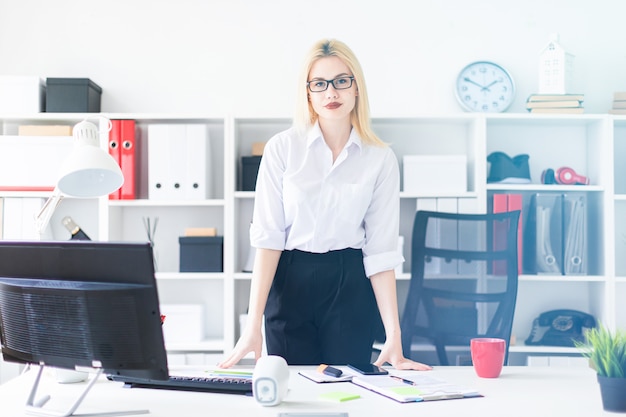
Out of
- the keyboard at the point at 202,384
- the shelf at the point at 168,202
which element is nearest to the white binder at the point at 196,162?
the shelf at the point at 168,202

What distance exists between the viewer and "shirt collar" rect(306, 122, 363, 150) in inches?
83.3

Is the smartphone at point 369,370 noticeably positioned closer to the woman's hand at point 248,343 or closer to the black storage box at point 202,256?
the woman's hand at point 248,343

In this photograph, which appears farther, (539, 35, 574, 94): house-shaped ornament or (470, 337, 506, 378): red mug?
(539, 35, 574, 94): house-shaped ornament

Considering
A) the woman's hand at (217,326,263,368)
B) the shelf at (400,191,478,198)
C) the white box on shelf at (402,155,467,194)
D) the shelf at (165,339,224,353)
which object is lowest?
the shelf at (165,339,224,353)

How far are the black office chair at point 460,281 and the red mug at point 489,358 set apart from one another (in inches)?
33.3

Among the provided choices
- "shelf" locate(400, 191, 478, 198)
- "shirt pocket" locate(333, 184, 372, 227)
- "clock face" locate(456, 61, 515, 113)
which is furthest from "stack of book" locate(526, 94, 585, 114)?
"shirt pocket" locate(333, 184, 372, 227)

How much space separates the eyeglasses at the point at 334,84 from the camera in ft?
6.83

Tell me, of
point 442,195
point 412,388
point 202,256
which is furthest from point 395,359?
point 202,256

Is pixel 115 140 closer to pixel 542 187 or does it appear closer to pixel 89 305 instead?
pixel 542 187

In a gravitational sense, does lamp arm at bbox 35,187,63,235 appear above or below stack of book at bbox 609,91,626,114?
below

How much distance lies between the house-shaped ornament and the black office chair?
1.13 meters

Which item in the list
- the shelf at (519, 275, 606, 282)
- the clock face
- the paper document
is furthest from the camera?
the clock face

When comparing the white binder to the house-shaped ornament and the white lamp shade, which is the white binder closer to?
the white lamp shade

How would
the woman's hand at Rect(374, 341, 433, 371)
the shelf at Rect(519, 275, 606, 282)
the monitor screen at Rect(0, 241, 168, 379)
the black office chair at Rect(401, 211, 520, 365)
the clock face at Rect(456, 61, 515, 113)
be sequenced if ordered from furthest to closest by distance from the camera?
the clock face at Rect(456, 61, 515, 113), the shelf at Rect(519, 275, 606, 282), the black office chair at Rect(401, 211, 520, 365), the woman's hand at Rect(374, 341, 433, 371), the monitor screen at Rect(0, 241, 168, 379)
